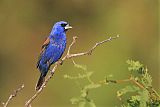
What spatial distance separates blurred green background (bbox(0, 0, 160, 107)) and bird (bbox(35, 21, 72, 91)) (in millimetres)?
7241

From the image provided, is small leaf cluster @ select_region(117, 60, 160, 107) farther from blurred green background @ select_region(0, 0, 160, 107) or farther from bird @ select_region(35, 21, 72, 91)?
blurred green background @ select_region(0, 0, 160, 107)

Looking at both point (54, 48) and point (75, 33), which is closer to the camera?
point (54, 48)

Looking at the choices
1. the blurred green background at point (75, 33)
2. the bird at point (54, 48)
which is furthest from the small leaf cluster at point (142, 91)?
the blurred green background at point (75, 33)

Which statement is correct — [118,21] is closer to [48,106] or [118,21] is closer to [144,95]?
[48,106]

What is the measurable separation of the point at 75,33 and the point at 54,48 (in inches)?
370

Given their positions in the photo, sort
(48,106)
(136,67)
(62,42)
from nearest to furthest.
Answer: (136,67), (62,42), (48,106)

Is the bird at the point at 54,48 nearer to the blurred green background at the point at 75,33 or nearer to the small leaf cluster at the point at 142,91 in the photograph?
the small leaf cluster at the point at 142,91

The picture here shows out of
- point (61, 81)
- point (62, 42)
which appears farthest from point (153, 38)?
point (62, 42)

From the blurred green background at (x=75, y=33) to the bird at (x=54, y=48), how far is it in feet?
23.8

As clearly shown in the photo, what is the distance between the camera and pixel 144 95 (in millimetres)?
3047

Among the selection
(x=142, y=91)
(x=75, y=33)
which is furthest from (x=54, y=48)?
(x=75, y=33)

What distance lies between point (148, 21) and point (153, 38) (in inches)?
14.9

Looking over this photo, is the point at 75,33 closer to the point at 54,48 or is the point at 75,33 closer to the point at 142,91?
the point at 54,48

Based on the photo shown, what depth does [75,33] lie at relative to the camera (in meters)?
15.0
